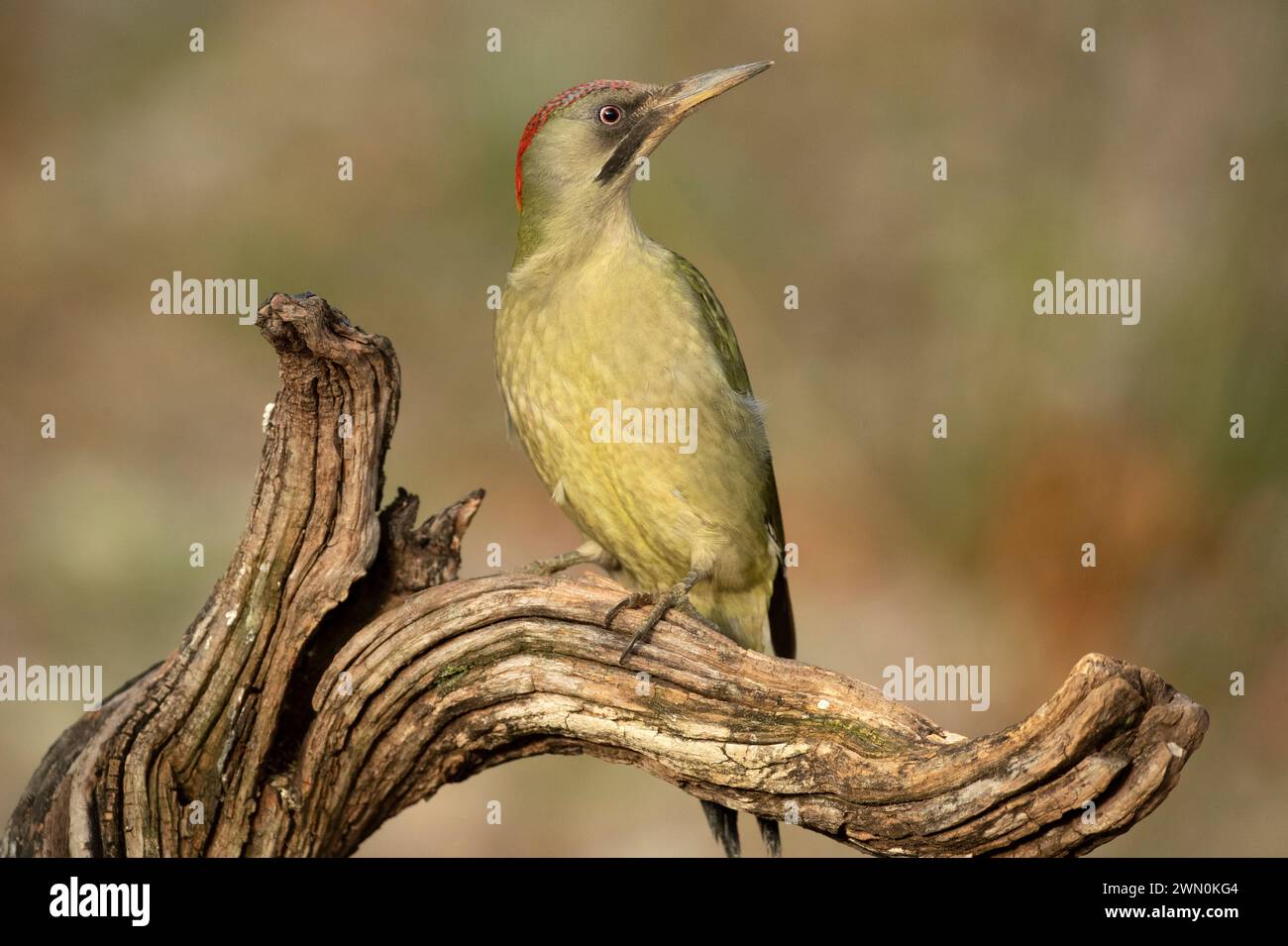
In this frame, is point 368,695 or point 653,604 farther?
point 653,604

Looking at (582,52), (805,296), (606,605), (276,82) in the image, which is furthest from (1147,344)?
(276,82)

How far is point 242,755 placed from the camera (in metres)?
3.98

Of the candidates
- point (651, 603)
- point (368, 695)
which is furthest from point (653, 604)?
point (368, 695)

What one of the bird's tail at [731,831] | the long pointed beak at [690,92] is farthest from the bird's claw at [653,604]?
the long pointed beak at [690,92]

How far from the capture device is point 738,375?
4648mm

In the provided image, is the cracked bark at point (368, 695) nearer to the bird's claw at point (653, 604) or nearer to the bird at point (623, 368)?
the bird's claw at point (653, 604)

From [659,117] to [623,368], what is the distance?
0.90 metres

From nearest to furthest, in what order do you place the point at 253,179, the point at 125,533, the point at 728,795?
1. the point at 728,795
2. the point at 125,533
3. the point at 253,179

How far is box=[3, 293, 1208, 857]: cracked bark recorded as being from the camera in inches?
146

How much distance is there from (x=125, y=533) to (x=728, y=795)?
17.6ft

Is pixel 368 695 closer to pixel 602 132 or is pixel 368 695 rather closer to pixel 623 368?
pixel 623 368

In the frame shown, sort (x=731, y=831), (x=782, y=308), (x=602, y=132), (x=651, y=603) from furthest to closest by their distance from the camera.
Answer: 1. (x=782, y=308)
2. (x=731, y=831)
3. (x=602, y=132)
4. (x=651, y=603)

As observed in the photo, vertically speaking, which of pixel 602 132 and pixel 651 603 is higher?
pixel 602 132

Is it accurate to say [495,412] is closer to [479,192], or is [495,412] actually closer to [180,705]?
[479,192]
